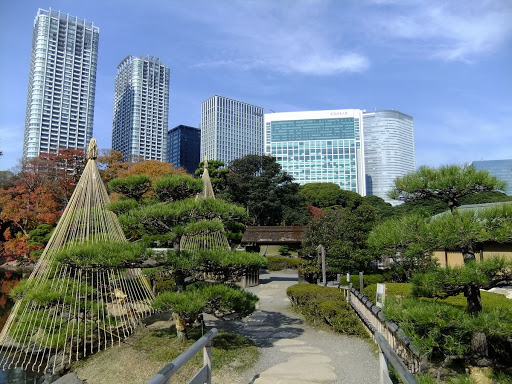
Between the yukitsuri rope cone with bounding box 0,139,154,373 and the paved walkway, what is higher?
the yukitsuri rope cone with bounding box 0,139,154,373

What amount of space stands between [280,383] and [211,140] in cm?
8235

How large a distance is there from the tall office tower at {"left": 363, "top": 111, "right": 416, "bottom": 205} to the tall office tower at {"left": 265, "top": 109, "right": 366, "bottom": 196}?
1781 centimetres

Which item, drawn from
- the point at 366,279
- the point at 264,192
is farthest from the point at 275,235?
the point at 264,192

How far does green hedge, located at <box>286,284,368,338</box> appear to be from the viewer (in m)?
6.92

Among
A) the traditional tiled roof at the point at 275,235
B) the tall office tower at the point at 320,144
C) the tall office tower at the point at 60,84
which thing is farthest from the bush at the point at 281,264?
the tall office tower at the point at 320,144

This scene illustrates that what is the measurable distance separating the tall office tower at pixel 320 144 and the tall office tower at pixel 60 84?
4869 cm

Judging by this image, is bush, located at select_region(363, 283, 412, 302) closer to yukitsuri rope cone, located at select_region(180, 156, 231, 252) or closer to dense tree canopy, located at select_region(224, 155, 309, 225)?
yukitsuri rope cone, located at select_region(180, 156, 231, 252)

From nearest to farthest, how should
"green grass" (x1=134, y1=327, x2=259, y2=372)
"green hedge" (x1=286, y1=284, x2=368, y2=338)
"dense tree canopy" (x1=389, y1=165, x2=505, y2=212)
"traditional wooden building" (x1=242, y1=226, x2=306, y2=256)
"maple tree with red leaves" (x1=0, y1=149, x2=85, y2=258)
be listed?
"dense tree canopy" (x1=389, y1=165, x2=505, y2=212)
"green grass" (x1=134, y1=327, x2=259, y2=372)
"green hedge" (x1=286, y1=284, x2=368, y2=338)
"traditional wooden building" (x1=242, y1=226, x2=306, y2=256)
"maple tree with red leaves" (x1=0, y1=149, x2=85, y2=258)

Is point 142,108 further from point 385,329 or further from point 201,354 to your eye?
point 385,329

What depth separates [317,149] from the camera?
293 feet

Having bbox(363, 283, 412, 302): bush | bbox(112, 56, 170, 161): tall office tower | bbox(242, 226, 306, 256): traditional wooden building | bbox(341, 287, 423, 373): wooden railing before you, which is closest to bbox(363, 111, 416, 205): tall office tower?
bbox(112, 56, 170, 161): tall office tower

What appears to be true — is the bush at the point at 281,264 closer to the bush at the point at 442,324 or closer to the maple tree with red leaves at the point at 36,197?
the maple tree with red leaves at the point at 36,197

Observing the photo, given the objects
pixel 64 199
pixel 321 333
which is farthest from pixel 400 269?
pixel 64 199

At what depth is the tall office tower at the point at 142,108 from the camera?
62.2m
